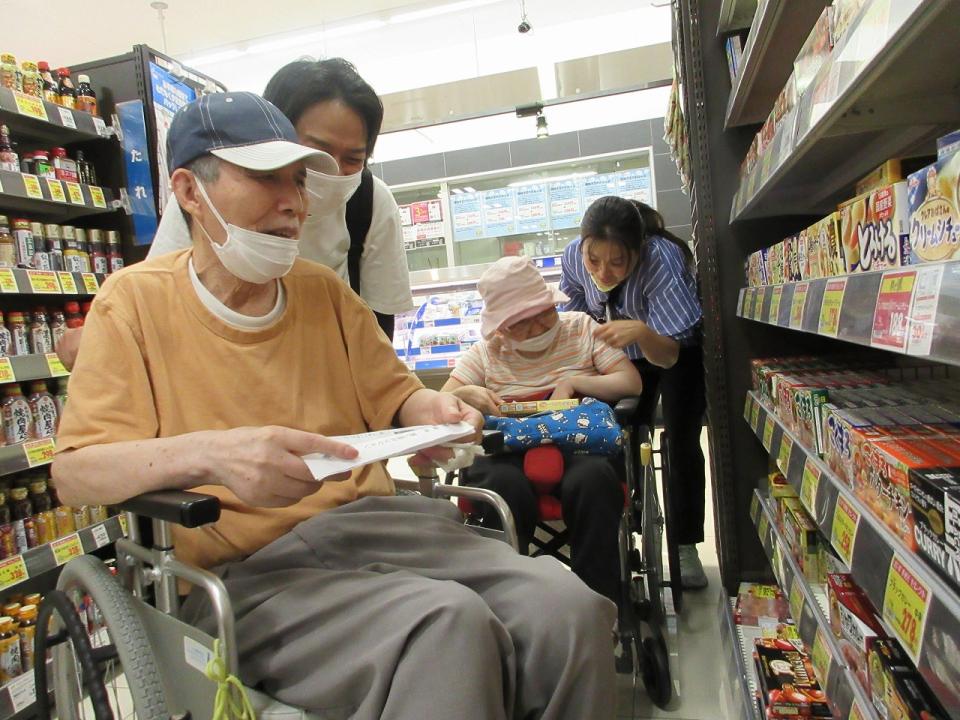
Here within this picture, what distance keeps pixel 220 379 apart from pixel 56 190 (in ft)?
6.30

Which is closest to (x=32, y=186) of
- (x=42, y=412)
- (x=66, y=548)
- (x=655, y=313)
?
(x=42, y=412)

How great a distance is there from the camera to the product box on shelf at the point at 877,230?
2.99ft

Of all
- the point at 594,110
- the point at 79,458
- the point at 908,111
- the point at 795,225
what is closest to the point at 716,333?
the point at 795,225

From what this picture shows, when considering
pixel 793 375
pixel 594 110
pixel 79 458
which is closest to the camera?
pixel 79 458

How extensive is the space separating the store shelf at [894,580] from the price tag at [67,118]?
9.54ft

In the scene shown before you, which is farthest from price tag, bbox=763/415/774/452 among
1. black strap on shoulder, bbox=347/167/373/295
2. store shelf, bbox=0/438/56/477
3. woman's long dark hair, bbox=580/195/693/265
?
store shelf, bbox=0/438/56/477

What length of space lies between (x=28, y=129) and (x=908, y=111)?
315 cm

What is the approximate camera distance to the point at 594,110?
18.9 ft

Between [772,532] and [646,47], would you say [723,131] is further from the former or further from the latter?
[646,47]

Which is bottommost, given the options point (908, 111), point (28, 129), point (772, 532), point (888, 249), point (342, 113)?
point (772, 532)

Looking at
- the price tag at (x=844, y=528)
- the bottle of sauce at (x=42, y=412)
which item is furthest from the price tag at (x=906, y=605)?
the bottle of sauce at (x=42, y=412)

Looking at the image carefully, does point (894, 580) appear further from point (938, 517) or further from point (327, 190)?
point (327, 190)

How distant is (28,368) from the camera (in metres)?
2.44

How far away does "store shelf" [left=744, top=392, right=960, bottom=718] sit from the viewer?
73 cm
